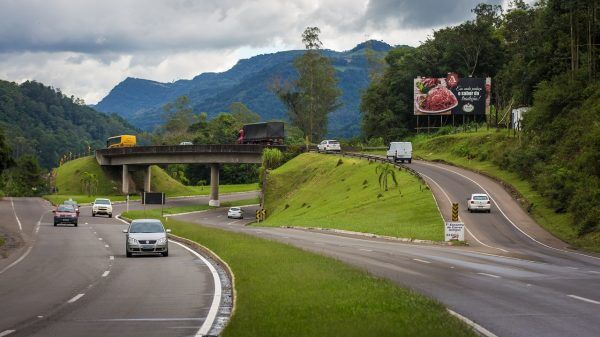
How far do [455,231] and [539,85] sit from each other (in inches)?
1475

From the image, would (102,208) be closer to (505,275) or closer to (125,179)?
(125,179)

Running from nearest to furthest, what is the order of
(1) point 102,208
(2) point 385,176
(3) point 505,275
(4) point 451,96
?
1. (3) point 505,275
2. (2) point 385,176
3. (1) point 102,208
4. (4) point 451,96

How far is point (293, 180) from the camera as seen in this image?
98.8 meters

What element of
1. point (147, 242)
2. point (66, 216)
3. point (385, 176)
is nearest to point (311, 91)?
point (385, 176)

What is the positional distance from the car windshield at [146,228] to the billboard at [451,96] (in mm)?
73279

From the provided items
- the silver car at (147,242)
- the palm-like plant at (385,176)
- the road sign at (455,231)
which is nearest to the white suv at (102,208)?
the palm-like plant at (385,176)

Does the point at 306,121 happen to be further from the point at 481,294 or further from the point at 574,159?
the point at 481,294

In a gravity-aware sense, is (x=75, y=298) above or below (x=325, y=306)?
below

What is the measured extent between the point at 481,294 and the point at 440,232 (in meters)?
30.4

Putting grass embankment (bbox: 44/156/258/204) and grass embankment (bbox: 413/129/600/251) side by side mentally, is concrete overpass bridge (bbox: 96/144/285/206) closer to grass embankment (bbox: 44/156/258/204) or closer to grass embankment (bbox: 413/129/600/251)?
grass embankment (bbox: 44/156/258/204)

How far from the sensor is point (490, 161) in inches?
3396

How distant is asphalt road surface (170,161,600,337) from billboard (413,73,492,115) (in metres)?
48.7

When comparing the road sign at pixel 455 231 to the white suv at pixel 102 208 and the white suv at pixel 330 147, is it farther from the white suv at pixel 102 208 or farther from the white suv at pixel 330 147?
the white suv at pixel 330 147

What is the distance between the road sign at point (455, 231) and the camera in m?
45.9
